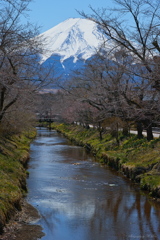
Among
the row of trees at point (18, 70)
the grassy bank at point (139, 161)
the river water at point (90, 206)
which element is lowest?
the river water at point (90, 206)

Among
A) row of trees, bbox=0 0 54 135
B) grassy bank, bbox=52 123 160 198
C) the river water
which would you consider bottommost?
the river water

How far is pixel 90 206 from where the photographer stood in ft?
35.7

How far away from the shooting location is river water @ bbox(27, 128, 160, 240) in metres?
8.34

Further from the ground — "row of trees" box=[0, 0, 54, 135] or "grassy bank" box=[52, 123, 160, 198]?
"row of trees" box=[0, 0, 54, 135]

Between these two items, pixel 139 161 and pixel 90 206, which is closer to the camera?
pixel 90 206

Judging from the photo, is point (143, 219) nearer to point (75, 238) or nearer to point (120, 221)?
point (120, 221)

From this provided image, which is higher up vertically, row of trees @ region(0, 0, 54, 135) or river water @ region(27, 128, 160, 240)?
row of trees @ region(0, 0, 54, 135)

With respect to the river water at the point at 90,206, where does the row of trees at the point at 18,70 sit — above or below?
above

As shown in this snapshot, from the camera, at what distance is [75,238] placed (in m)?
7.84

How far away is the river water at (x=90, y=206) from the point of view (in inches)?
328

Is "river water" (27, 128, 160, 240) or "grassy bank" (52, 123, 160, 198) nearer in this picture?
"river water" (27, 128, 160, 240)

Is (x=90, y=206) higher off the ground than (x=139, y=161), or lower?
lower

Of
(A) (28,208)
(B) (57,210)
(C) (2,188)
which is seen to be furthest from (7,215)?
(B) (57,210)

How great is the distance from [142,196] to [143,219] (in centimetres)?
266
